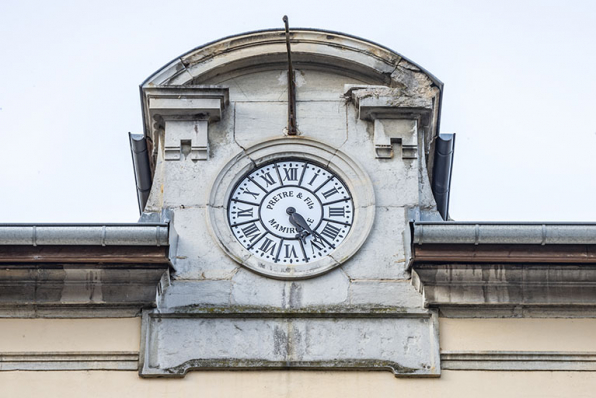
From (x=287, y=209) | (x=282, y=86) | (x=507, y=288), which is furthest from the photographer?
(x=282, y=86)

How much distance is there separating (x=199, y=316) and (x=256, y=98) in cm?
270

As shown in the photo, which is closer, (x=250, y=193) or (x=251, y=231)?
(x=251, y=231)

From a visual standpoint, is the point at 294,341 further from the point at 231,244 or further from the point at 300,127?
the point at 300,127

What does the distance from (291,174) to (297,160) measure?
183mm

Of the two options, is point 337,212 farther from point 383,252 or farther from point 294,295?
point 294,295

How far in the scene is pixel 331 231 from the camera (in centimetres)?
1457

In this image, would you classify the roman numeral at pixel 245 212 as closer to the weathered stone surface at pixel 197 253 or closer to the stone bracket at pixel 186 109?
the weathered stone surface at pixel 197 253

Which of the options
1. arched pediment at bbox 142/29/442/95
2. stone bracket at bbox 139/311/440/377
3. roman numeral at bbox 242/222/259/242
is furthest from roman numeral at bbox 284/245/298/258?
arched pediment at bbox 142/29/442/95

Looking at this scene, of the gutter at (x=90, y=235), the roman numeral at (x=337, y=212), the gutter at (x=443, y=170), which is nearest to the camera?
the gutter at (x=90, y=235)

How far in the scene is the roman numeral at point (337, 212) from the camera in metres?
14.7

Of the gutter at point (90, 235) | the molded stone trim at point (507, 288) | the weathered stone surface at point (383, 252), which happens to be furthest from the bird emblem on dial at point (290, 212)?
the molded stone trim at point (507, 288)

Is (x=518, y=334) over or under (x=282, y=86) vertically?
under

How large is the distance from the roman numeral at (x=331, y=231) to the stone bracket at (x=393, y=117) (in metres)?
0.90

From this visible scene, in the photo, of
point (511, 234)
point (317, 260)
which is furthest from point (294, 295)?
point (511, 234)
